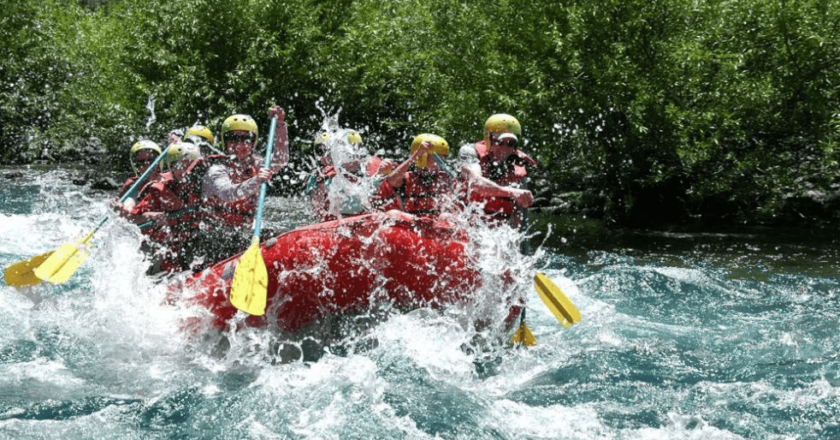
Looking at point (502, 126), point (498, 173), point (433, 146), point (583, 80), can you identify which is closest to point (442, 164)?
point (433, 146)

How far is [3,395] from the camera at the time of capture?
5.11 metres

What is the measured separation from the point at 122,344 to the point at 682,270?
6.59m

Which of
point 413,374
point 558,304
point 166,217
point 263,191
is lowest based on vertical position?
point 413,374

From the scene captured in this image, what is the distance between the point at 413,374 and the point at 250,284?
135cm

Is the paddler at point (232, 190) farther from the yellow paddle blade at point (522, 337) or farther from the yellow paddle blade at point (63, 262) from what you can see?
the yellow paddle blade at point (522, 337)

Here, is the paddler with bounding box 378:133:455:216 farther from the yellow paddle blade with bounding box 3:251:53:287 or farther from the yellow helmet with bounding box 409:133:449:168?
the yellow paddle blade with bounding box 3:251:53:287

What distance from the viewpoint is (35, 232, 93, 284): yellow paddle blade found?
6.47 meters

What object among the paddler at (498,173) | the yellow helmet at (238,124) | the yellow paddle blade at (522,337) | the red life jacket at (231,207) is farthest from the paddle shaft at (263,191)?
the yellow paddle blade at (522,337)

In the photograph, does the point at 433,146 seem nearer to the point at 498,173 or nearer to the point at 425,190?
the point at 425,190

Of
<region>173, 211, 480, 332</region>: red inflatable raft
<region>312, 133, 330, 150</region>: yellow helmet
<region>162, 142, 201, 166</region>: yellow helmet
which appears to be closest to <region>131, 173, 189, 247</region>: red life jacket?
<region>162, 142, 201, 166</region>: yellow helmet

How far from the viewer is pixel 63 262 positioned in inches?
262

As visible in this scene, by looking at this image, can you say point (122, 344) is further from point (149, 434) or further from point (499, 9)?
point (499, 9)

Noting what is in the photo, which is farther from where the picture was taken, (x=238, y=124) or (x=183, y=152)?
(x=183, y=152)

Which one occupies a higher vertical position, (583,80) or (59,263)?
(583,80)
